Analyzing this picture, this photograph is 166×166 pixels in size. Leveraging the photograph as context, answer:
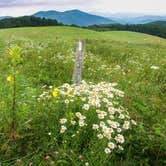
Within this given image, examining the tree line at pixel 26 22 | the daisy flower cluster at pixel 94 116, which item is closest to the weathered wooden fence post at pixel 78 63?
the daisy flower cluster at pixel 94 116

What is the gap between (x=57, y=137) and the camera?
431cm

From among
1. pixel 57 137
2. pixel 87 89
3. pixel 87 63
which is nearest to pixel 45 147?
pixel 57 137

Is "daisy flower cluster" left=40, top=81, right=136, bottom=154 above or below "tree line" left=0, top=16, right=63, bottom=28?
above

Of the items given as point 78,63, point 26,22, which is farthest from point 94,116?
point 26,22

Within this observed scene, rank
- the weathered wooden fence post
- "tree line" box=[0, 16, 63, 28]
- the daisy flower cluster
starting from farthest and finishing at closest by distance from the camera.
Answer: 1. "tree line" box=[0, 16, 63, 28]
2. the weathered wooden fence post
3. the daisy flower cluster

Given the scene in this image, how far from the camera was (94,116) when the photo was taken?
173 inches

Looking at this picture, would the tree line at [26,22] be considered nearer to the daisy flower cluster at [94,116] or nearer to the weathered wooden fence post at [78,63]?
the weathered wooden fence post at [78,63]

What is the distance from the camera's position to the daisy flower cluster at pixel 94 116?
4.06m

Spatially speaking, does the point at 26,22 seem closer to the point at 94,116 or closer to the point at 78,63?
the point at 78,63

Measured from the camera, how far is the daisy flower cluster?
406 cm

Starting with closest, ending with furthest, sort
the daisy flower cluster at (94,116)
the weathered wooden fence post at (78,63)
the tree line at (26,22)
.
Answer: the daisy flower cluster at (94,116) < the weathered wooden fence post at (78,63) < the tree line at (26,22)

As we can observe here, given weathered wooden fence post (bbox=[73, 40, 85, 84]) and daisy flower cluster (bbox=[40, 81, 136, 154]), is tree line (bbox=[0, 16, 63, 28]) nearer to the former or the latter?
weathered wooden fence post (bbox=[73, 40, 85, 84])

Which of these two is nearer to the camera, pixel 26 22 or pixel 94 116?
pixel 94 116

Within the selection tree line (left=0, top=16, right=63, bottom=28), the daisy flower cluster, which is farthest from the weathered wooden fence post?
tree line (left=0, top=16, right=63, bottom=28)
